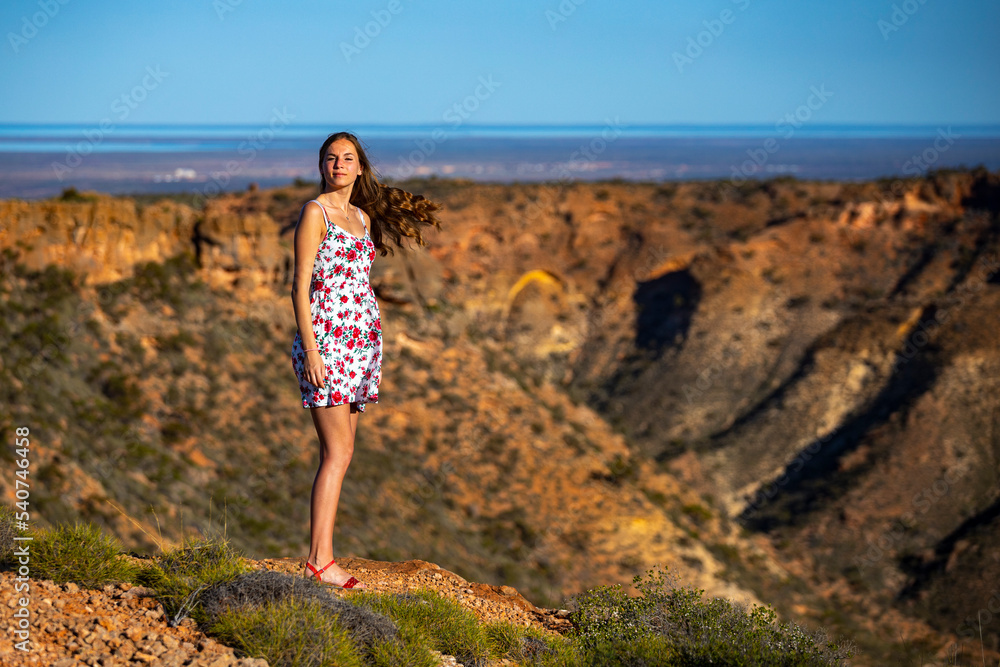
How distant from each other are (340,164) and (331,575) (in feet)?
7.77

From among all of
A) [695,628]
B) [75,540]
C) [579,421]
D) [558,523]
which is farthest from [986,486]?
[75,540]

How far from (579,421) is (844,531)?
13.6 metres

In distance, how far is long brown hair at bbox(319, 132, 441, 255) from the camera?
4.82m

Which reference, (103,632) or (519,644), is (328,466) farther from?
(519,644)

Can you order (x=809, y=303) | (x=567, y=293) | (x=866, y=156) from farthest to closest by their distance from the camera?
1. (x=866, y=156)
2. (x=567, y=293)
3. (x=809, y=303)

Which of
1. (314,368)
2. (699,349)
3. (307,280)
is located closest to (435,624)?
(314,368)

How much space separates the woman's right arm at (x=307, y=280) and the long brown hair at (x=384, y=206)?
38 centimetres

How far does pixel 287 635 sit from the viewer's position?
3.78 m

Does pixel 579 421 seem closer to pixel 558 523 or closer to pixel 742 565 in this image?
pixel 558 523

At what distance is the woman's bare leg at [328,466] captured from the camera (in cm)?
457

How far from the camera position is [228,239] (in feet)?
65.0

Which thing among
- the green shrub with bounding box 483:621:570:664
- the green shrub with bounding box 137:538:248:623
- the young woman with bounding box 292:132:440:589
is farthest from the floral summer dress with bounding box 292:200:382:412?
the green shrub with bounding box 483:621:570:664

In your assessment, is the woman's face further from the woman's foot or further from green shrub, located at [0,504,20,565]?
green shrub, located at [0,504,20,565]

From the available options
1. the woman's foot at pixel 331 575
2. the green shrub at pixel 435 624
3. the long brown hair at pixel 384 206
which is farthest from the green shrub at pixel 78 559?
the long brown hair at pixel 384 206
